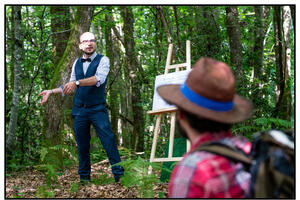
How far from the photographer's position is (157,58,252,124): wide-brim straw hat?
1.51 meters

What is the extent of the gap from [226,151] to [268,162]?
163 millimetres

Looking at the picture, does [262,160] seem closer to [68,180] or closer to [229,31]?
[68,180]

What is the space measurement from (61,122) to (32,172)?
1378mm

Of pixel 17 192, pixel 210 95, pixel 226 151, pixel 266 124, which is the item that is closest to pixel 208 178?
pixel 226 151

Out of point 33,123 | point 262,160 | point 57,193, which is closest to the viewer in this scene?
point 262,160

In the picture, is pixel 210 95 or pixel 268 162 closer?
pixel 268 162

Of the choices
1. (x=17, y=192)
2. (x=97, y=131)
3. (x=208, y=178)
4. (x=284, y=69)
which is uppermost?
(x=284, y=69)

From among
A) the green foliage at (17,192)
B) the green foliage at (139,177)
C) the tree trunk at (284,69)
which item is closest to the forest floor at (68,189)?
the green foliage at (17,192)

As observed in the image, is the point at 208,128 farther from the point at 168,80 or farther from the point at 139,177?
the point at 168,80

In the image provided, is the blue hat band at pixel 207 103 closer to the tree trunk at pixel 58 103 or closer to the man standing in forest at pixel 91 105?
the man standing in forest at pixel 91 105

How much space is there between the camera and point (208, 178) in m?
1.34

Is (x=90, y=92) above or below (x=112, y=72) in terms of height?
below
